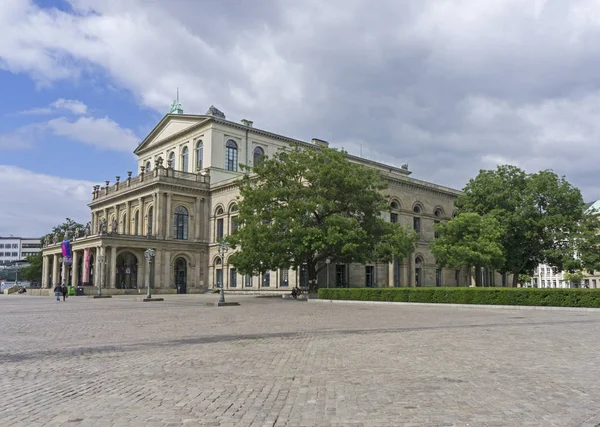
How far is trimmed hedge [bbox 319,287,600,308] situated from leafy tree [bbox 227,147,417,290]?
3394mm

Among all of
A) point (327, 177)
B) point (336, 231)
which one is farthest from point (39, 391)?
point (327, 177)

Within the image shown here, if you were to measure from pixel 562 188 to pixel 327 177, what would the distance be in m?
25.0

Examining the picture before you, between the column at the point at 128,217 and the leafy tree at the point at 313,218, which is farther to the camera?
the column at the point at 128,217

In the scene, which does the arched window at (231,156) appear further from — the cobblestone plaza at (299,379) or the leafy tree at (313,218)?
the cobblestone plaza at (299,379)

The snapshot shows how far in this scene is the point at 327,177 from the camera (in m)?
39.1

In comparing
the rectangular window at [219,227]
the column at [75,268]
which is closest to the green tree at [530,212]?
the rectangular window at [219,227]

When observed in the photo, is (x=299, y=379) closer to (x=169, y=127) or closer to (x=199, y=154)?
(x=199, y=154)

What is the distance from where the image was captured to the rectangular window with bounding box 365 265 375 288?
5292 cm

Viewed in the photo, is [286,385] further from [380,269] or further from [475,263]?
[380,269]

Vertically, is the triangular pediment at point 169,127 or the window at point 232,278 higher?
the triangular pediment at point 169,127

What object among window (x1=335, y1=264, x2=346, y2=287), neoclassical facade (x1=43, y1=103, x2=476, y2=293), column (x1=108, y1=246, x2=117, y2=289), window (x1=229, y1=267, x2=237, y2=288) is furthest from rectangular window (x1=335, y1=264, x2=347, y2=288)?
column (x1=108, y1=246, x2=117, y2=289)

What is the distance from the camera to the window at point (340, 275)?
49781 millimetres

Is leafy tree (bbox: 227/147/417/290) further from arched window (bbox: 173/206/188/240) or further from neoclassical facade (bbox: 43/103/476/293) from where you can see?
arched window (bbox: 173/206/188/240)

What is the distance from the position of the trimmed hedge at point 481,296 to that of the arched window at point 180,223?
28.5 meters
